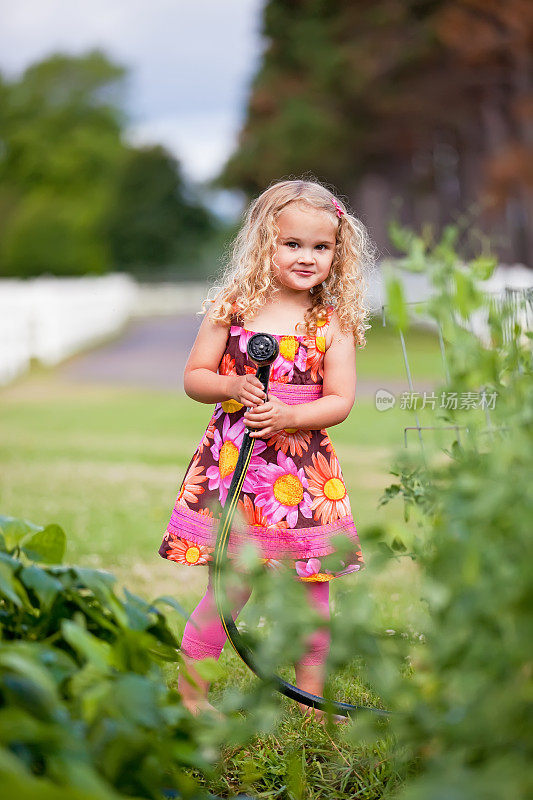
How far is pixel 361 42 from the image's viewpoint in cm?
2322

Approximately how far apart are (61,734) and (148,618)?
50 cm

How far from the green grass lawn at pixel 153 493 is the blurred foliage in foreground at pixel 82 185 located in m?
45.9

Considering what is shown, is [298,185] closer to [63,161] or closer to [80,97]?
[63,161]

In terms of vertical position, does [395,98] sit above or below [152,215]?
below

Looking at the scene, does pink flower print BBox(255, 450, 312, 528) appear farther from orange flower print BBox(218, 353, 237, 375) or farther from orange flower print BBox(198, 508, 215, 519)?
orange flower print BBox(218, 353, 237, 375)

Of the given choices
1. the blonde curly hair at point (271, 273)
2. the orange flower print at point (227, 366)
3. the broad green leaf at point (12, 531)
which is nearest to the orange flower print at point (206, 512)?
the orange flower print at point (227, 366)

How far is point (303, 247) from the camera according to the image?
9.02 ft

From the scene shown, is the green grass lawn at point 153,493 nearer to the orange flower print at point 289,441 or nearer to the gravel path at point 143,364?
the orange flower print at point 289,441

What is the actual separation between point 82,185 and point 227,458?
68799 millimetres

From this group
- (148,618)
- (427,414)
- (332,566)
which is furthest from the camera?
(427,414)

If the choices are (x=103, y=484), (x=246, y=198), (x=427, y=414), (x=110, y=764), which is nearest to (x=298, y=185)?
(x=427, y=414)

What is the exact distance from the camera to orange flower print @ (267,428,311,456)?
2703 millimetres

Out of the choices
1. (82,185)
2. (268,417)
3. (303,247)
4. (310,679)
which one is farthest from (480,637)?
(82,185)

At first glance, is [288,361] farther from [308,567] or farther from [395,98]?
[395,98]
